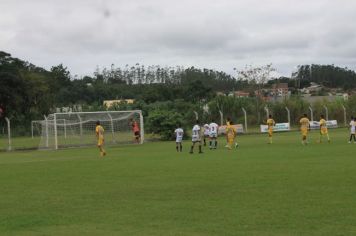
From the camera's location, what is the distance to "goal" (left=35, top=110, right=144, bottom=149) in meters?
40.4

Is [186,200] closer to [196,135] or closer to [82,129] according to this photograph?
[196,135]

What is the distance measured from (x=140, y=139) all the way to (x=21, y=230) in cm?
3383

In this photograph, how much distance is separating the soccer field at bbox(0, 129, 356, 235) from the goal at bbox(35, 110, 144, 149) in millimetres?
20865

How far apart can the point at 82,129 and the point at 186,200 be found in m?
31.2

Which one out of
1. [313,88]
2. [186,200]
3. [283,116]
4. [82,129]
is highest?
[313,88]

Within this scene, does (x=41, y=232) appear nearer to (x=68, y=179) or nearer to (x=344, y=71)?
(x=68, y=179)

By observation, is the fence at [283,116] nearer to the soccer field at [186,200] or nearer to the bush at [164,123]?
the bush at [164,123]

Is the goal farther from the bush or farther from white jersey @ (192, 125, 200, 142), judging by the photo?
white jersey @ (192, 125, 200, 142)

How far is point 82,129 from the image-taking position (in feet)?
139

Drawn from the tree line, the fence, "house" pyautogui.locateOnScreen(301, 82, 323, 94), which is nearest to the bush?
the tree line

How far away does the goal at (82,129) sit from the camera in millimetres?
40438

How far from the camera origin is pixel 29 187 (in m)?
15.5

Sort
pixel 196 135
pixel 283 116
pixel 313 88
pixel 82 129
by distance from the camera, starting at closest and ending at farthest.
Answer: pixel 196 135 < pixel 82 129 < pixel 283 116 < pixel 313 88

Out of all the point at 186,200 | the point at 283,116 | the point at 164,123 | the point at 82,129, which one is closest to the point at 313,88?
the point at 283,116
